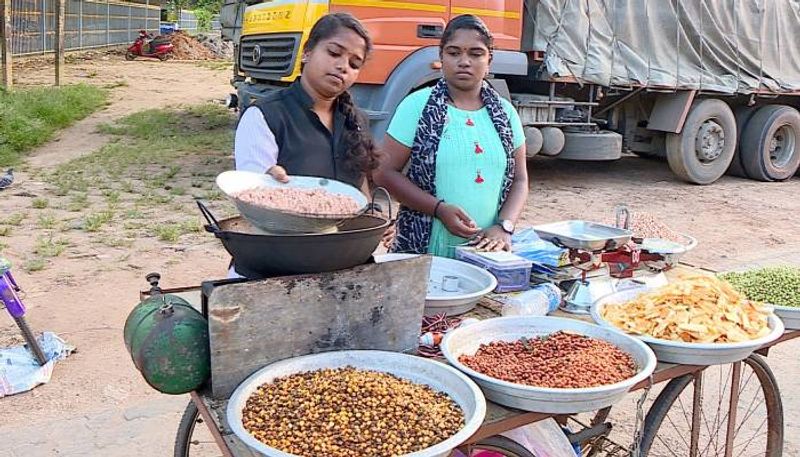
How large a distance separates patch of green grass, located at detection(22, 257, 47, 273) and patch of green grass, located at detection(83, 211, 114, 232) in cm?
A: 84

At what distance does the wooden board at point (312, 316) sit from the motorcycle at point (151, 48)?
25.0 metres

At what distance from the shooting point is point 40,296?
4695 millimetres

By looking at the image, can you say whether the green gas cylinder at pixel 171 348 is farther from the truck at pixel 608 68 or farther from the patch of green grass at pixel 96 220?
the truck at pixel 608 68

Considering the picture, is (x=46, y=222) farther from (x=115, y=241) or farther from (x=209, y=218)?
(x=209, y=218)

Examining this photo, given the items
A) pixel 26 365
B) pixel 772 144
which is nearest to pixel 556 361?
pixel 26 365

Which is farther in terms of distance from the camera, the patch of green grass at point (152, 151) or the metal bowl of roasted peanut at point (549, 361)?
the patch of green grass at point (152, 151)

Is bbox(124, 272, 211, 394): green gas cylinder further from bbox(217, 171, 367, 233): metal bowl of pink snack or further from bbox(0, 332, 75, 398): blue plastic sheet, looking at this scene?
bbox(0, 332, 75, 398): blue plastic sheet

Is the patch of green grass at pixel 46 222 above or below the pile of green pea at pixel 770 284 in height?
below

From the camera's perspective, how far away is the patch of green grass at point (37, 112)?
31.7 ft

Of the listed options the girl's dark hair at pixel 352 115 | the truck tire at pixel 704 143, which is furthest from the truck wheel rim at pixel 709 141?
the girl's dark hair at pixel 352 115

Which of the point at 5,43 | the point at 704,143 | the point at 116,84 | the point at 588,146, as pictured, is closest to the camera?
the point at 588,146

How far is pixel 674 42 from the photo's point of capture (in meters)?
8.76

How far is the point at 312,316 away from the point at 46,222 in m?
5.33

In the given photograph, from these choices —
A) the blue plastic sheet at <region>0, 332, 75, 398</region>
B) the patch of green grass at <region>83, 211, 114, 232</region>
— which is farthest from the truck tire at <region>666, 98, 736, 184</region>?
the blue plastic sheet at <region>0, 332, 75, 398</region>
